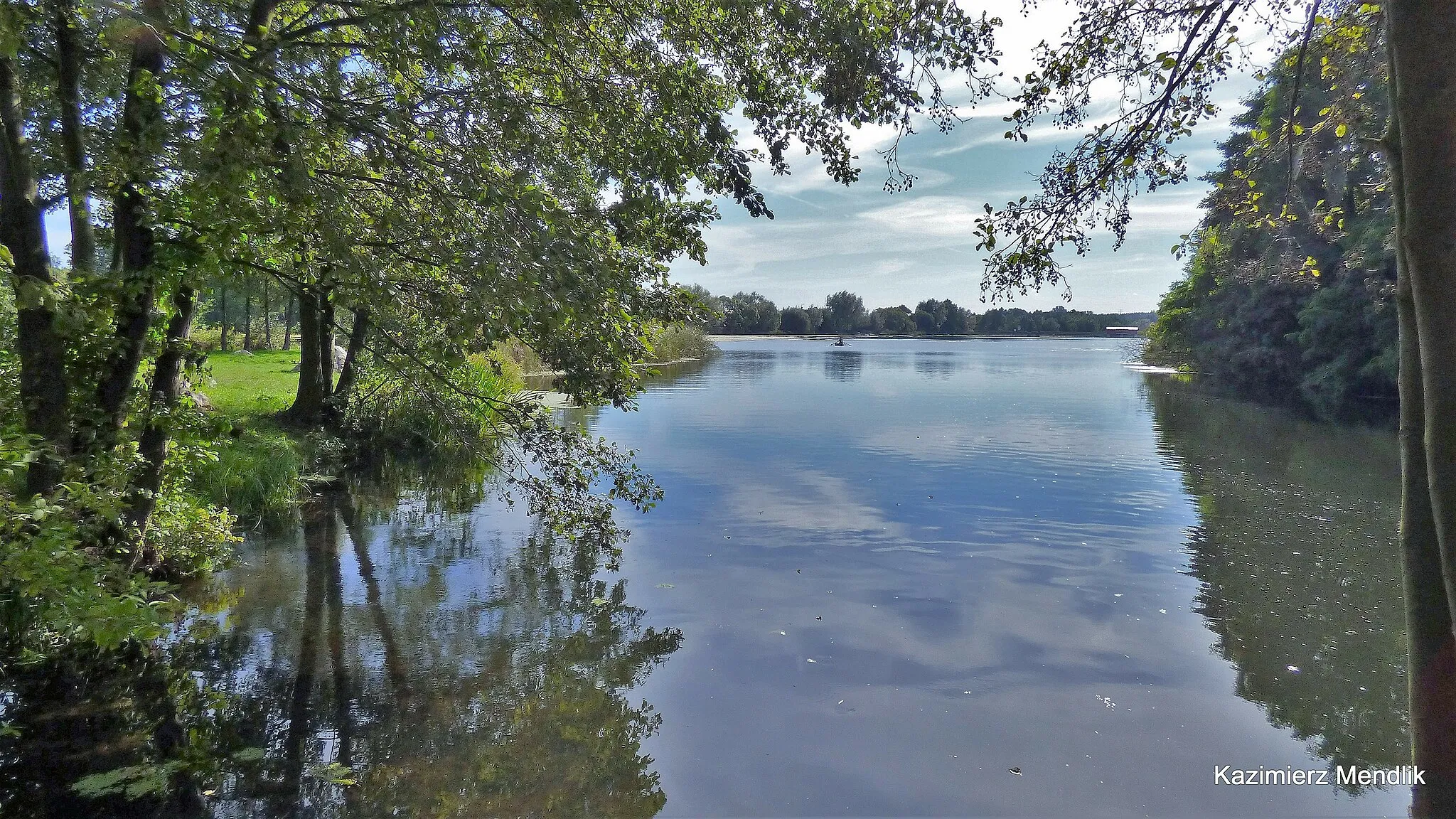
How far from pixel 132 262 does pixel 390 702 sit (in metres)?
3.54

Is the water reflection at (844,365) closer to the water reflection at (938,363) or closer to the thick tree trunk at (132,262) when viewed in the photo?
the water reflection at (938,363)

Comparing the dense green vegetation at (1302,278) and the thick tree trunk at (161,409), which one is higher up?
the dense green vegetation at (1302,278)

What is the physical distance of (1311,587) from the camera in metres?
8.73

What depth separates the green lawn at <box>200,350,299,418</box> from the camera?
51.1ft

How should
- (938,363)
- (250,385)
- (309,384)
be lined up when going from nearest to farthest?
(309,384), (250,385), (938,363)

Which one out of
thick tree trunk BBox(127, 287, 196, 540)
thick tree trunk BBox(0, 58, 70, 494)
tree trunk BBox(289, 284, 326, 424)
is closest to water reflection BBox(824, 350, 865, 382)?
tree trunk BBox(289, 284, 326, 424)

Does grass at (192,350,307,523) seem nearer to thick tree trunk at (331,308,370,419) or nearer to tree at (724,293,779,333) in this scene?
thick tree trunk at (331,308,370,419)

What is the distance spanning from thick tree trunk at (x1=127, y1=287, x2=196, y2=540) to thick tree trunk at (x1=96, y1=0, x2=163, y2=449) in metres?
0.24

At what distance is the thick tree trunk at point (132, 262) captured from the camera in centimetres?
526

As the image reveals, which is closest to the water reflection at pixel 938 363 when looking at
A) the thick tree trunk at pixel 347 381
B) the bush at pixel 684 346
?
the bush at pixel 684 346

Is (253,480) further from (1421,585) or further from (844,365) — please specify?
(844,365)

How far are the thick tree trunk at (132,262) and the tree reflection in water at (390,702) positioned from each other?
77.5 inches

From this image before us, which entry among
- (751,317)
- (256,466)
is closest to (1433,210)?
(256,466)

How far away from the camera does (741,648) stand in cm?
722
